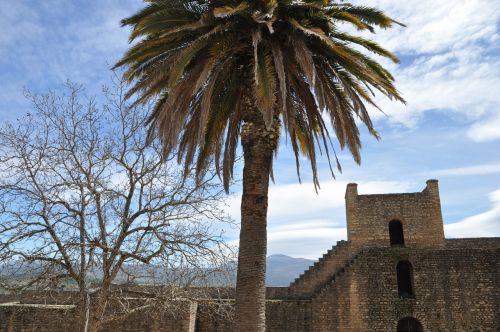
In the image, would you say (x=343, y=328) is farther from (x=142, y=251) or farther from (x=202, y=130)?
(x=202, y=130)

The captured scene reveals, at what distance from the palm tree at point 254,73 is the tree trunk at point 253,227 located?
19 millimetres

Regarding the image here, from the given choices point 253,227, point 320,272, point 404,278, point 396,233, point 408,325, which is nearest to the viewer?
point 253,227

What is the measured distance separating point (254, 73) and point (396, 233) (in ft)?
67.4

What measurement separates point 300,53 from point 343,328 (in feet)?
49.5

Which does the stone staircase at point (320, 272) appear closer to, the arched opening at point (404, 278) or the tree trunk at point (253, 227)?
the arched opening at point (404, 278)

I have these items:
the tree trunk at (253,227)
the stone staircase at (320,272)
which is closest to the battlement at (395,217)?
the stone staircase at (320,272)

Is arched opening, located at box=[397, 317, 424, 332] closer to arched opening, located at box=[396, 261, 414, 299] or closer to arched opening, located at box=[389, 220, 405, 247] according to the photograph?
arched opening, located at box=[396, 261, 414, 299]

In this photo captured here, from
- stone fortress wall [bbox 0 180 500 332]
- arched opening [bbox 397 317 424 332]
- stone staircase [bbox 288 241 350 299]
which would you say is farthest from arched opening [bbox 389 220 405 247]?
arched opening [bbox 397 317 424 332]

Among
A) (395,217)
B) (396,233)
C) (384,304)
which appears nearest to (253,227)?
(384,304)

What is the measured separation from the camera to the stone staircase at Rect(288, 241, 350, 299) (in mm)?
23562

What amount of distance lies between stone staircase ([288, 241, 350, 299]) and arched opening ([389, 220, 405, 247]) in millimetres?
3470

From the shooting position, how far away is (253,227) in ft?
27.2

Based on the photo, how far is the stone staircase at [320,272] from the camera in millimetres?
23562

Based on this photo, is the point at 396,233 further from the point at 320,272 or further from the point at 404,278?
the point at 320,272
